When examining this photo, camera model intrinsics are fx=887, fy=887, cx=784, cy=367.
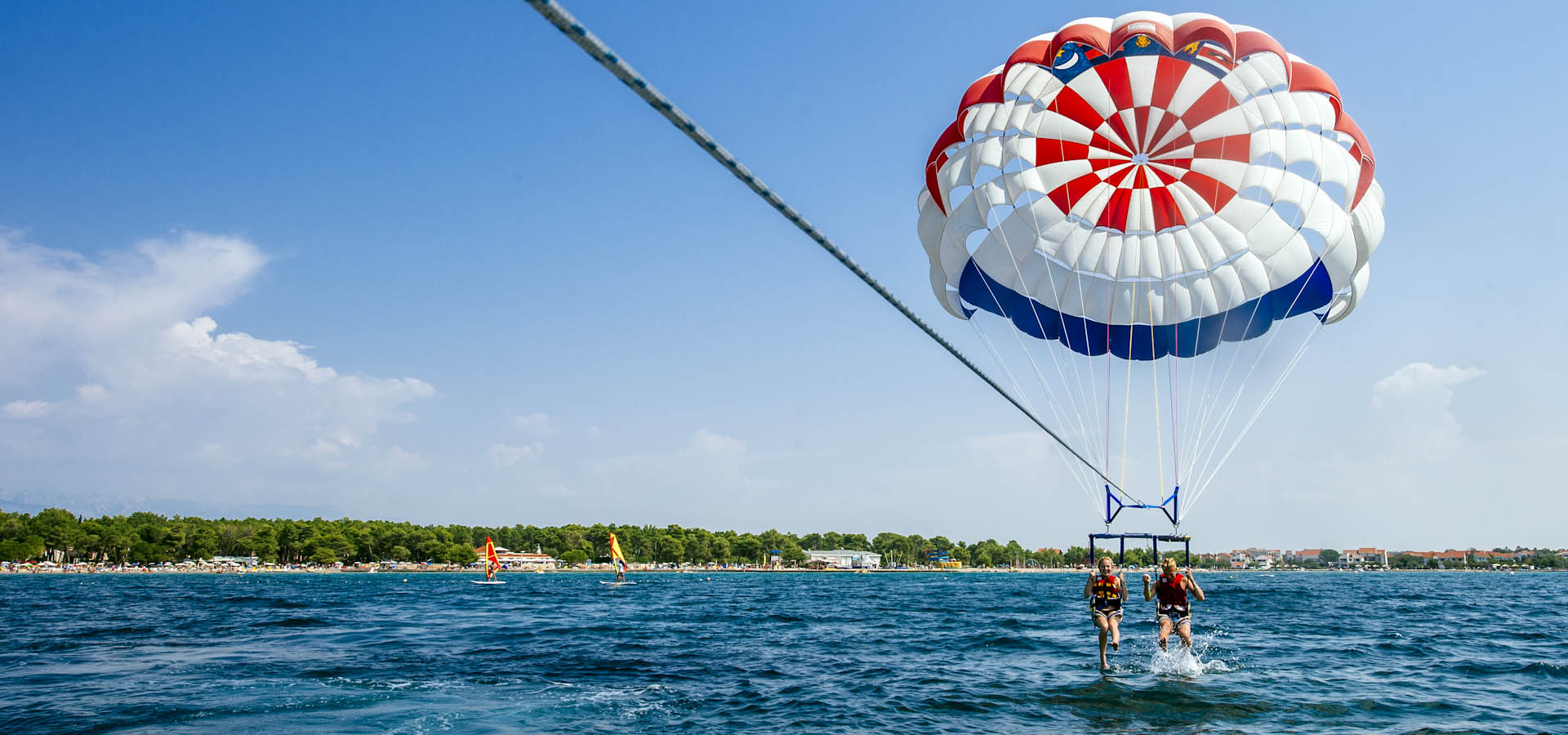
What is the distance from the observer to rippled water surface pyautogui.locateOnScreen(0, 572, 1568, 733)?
32.5 ft

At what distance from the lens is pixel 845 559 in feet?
510

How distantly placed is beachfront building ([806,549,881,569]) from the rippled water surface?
131m

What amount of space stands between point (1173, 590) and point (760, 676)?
6.02 meters

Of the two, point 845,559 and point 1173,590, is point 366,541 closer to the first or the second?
point 845,559

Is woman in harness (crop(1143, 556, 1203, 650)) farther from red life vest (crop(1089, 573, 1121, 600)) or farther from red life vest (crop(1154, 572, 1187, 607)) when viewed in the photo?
A: red life vest (crop(1089, 573, 1121, 600))

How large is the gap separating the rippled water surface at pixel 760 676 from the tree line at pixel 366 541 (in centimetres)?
6124

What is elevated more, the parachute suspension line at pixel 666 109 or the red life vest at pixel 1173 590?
the parachute suspension line at pixel 666 109

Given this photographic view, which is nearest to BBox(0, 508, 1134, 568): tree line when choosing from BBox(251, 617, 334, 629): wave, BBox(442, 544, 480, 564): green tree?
BBox(442, 544, 480, 564): green tree

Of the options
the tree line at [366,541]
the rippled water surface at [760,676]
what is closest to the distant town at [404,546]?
the tree line at [366,541]

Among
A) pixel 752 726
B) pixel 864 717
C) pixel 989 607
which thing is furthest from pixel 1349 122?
pixel 989 607

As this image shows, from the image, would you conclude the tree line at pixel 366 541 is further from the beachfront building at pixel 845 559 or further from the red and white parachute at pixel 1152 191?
Answer: the red and white parachute at pixel 1152 191

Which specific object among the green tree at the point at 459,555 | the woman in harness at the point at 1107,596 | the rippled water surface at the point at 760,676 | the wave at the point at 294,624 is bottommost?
the green tree at the point at 459,555

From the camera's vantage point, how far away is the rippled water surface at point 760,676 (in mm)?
9898

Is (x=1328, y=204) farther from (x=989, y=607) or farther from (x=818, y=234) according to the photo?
(x=989, y=607)
